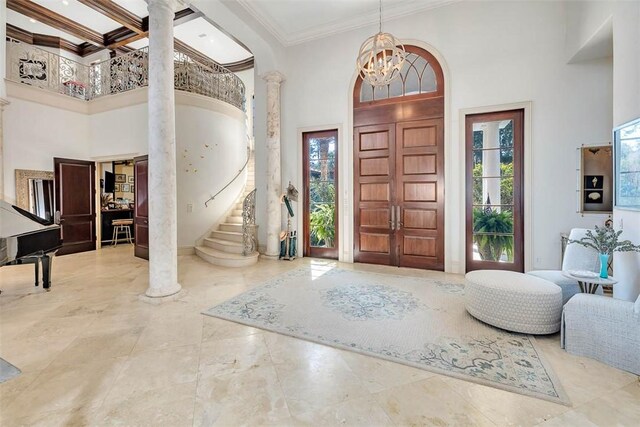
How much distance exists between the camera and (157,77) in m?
3.54

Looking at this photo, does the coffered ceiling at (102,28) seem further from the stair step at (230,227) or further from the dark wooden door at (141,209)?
the stair step at (230,227)

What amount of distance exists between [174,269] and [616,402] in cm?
437

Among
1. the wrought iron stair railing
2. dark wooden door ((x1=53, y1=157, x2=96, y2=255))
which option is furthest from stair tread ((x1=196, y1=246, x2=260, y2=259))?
dark wooden door ((x1=53, y1=157, x2=96, y2=255))

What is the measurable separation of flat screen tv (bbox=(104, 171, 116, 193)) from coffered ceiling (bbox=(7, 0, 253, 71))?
368 centimetres

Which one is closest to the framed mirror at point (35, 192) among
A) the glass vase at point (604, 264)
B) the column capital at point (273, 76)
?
the column capital at point (273, 76)

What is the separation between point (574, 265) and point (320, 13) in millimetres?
5581

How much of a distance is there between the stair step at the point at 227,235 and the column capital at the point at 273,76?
11.2 feet

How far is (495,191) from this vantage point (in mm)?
4652

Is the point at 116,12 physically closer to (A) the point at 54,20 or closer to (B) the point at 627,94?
(A) the point at 54,20

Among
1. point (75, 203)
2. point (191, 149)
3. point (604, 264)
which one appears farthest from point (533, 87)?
point (75, 203)

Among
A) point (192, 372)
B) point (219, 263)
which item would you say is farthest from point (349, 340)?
point (219, 263)

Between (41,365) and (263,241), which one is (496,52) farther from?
(41,365)

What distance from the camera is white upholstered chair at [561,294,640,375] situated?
6.81ft

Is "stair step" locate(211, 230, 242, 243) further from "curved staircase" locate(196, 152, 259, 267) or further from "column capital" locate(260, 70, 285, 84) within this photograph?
"column capital" locate(260, 70, 285, 84)
